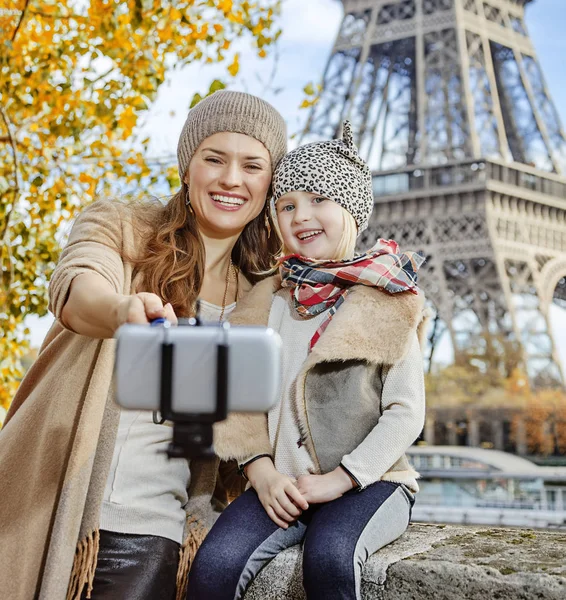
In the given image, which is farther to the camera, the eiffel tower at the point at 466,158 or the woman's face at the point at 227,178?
the eiffel tower at the point at 466,158

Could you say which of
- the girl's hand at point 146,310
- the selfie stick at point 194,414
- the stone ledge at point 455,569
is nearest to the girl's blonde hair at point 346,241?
the stone ledge at point 455,569

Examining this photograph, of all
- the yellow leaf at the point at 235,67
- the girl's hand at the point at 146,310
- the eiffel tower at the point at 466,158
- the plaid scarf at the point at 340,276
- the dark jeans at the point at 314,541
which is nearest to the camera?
the girl's hand at the point at 146,310

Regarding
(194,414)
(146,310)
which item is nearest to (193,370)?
(194,414)

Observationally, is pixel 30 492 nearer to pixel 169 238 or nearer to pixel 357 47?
pixel 169 238

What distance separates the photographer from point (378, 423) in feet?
7.27

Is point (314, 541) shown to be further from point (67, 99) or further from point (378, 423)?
point (67, 99)

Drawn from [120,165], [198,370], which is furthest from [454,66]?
[198,370]

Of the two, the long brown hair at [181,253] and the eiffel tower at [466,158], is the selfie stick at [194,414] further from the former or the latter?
the eiffel tower at [466,158]

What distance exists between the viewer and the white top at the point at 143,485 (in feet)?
7.09

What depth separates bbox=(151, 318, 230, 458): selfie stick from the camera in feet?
2.94

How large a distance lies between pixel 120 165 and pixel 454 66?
22283mm

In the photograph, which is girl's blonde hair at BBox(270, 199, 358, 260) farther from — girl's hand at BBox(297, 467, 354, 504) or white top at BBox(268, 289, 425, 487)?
girl's hand at BBox(297, 467, 354, 504)

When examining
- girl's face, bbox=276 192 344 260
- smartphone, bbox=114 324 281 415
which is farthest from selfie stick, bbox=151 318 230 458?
girl's face, bbox=276 192 344 260

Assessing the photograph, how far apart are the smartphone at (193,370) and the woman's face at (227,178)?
1.64 meters
